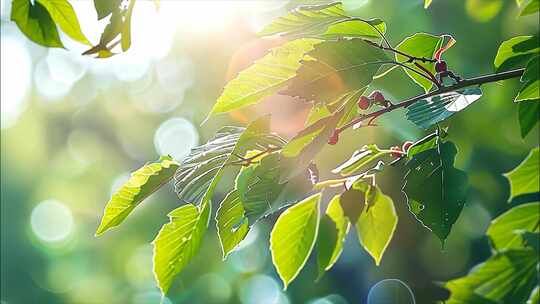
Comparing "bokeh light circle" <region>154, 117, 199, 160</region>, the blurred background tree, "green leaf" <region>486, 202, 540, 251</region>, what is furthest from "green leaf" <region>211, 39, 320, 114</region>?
Answer: "bokeh light circle" <region>154, 117, 199, 160</region>

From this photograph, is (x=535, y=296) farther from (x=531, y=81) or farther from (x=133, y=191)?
(x=133, y=191)

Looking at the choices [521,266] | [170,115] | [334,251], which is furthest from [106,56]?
[170,115]

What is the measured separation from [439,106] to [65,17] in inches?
15.8

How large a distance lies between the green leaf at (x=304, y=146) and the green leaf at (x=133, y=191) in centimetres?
17

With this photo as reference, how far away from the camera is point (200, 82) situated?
31.5ft

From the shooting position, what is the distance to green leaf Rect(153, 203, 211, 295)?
2.66ft

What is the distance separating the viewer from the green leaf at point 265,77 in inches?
28.9

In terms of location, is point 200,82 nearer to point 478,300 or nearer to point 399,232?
point 399,232

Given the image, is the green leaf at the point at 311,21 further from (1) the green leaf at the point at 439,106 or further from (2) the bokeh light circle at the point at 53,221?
(2) the bokeh light circle at the point at 53,221

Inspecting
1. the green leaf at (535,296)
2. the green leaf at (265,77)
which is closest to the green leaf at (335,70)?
the green leaf at (265,77)

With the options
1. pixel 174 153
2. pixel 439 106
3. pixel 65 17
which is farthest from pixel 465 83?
pixel 174 153

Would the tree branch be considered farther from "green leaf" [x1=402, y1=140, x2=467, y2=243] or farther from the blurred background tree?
the blurred background tree

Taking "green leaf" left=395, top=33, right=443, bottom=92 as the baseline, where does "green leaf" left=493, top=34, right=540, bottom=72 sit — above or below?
above

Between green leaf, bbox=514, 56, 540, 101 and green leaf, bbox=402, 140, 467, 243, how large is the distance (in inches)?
4.4
